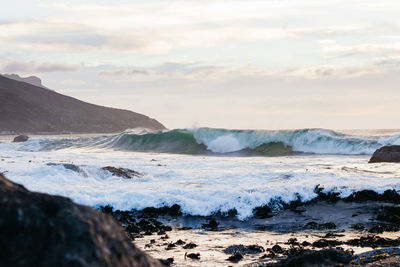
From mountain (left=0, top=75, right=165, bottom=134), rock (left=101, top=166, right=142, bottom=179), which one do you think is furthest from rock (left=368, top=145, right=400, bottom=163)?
mountain (left=0, top=75, right=165, bottom=134)

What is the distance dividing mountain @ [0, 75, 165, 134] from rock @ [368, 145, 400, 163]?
419ft

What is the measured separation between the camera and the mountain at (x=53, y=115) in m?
146

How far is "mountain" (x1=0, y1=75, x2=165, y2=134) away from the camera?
14550cm

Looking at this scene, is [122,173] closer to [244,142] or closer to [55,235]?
[55,235]

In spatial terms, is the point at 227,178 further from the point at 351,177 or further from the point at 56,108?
the point at 56,108

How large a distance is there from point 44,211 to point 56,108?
163 m

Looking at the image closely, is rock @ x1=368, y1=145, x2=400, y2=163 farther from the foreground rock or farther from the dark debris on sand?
the foreground rock

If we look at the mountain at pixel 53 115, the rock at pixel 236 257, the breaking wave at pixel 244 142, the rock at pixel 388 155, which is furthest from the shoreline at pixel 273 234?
the mountain at pixel 53 115

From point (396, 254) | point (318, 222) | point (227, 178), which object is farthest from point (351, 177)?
point (396, 254)

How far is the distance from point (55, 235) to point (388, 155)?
65.8 ft

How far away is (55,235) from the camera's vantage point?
8.62 feet

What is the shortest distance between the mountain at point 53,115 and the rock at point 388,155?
419ft

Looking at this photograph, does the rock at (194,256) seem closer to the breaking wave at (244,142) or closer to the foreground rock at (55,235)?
the foreground rock at (55,235)

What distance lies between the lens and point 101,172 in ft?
54.0
